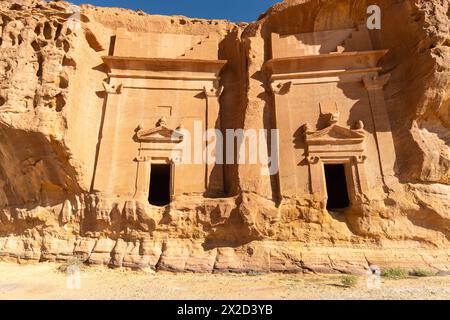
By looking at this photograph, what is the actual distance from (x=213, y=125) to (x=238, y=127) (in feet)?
3.32

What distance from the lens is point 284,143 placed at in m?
11.7

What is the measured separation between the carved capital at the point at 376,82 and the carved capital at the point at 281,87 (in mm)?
2772

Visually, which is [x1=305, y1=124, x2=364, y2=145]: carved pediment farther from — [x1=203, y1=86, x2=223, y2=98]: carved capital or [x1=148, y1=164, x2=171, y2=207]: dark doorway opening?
[x1=148, y1=164, x2=171, y2=207]: dark doorway opening

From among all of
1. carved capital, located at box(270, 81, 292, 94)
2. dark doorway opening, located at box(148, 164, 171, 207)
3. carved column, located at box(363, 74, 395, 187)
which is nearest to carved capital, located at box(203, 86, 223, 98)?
carved capital, located at box(270, 81, 292, 94)

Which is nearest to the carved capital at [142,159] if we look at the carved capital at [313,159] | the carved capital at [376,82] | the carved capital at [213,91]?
the carved capital at [213,91]

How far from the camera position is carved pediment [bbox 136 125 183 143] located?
12.3 meters

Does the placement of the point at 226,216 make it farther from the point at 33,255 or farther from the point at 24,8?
the point at 24,8

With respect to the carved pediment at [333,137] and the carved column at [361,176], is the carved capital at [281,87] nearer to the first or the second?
the carved pediment at [333,137]

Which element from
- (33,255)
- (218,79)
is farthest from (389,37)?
(33,255)

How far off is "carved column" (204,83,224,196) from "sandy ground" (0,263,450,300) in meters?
3.25

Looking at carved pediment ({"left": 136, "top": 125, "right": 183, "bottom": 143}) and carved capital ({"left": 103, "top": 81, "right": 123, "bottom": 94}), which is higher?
carved capital ({"left": 103, "top": 81, "right": 123, "bottom": 94})

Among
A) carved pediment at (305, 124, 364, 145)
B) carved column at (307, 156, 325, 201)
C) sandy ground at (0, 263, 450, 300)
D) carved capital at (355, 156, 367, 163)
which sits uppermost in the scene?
carved pediment at (305, 124, 364, 145)

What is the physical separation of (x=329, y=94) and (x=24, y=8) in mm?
12188

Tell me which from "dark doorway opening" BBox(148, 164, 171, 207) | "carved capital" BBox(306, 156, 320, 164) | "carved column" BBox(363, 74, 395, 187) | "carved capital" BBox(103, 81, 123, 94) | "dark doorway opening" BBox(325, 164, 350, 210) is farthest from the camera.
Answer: "dark doorway opening" BBox(148, 164, 171, 207)
